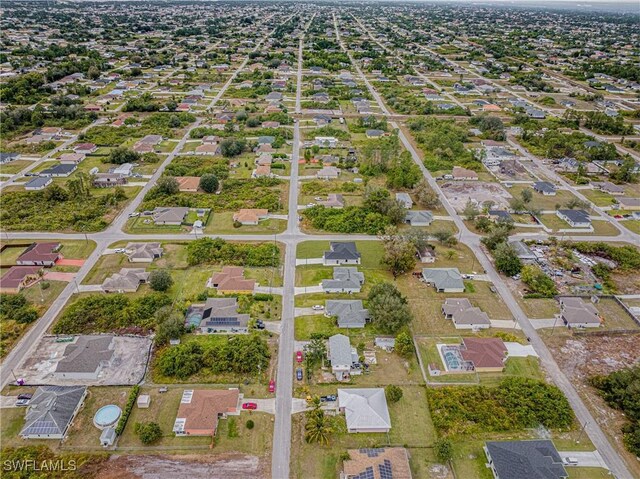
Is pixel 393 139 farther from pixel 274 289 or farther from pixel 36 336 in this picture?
pixel 36 336

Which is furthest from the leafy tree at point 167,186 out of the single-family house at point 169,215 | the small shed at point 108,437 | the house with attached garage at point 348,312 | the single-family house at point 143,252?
the small shed at point 108,437

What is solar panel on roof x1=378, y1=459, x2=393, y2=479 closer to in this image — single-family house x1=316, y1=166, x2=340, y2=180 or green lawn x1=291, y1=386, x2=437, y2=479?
green lawn x1=291, y1=386, x2=437, y2=479

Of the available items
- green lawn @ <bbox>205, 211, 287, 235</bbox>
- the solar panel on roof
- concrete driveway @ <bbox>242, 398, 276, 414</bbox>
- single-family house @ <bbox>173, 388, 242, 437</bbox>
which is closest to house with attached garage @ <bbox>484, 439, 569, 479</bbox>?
the solar panel on roof

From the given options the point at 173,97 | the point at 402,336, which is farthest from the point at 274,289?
the point at 173,97

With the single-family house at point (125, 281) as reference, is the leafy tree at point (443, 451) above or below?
above

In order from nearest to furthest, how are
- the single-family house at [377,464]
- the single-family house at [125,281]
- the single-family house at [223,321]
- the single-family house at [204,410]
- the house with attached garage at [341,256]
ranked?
the single-family house at [377,464] → the single-family house at [204,410] → the single-family house at [223,321] → the single-family house at [125,281] → the house with attached garage at [341,256]

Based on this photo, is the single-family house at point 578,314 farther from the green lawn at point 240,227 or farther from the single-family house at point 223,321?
the green lawn at point 240,227
